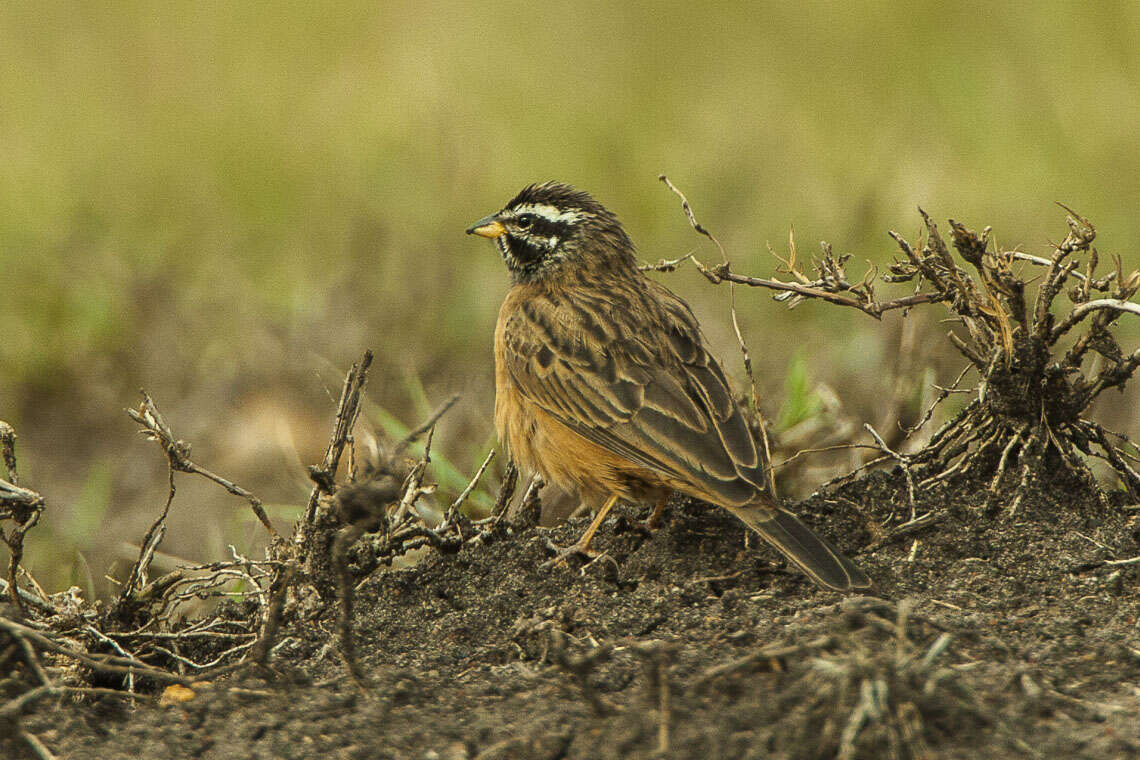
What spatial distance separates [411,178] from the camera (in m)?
11.7

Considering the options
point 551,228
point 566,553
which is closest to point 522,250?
point 551,228

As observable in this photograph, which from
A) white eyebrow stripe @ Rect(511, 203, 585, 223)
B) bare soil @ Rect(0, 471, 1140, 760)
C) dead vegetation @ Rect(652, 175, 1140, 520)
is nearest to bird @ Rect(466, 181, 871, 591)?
white eyebrow stripe @ Rect(511, 203, 585, 223)

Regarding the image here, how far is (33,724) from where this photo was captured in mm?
4246

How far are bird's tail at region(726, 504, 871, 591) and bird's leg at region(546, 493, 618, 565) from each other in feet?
1.83

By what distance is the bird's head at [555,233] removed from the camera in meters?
7.12

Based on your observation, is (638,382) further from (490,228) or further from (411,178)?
(411,178)

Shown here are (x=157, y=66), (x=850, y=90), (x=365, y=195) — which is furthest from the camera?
(x=157, y=66)

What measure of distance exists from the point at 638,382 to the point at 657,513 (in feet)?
1.70

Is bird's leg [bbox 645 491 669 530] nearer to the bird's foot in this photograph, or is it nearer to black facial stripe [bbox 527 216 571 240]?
the bird's foot

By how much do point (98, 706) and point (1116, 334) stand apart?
6851 millimetres

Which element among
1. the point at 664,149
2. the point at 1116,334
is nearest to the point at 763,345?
the point at 1116,334

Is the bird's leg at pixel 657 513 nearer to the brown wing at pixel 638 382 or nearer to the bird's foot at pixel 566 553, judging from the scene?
the brown wing at pixel 638 382

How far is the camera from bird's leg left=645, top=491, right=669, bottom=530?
583 cm

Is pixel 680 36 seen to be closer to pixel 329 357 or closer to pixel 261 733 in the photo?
pixel 329 357
